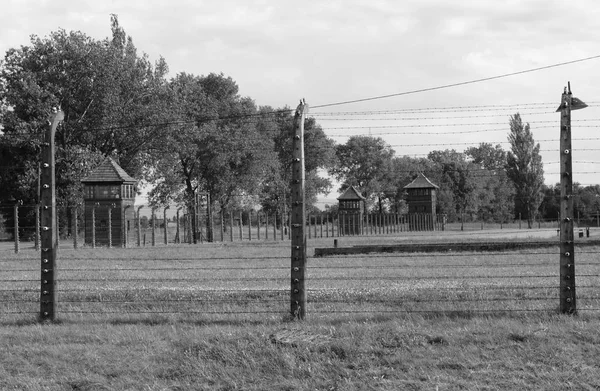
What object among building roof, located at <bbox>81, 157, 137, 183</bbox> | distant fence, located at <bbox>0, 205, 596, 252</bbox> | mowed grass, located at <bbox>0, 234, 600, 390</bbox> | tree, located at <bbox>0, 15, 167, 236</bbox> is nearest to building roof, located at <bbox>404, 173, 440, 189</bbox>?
distant fence, located at <bbox>0, 205, 596, 252</bbox>

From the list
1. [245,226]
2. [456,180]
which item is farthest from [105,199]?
[456,180]

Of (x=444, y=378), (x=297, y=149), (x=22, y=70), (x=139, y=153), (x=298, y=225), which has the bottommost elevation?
(x=444, y=378)

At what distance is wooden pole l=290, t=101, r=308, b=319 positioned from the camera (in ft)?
32.3

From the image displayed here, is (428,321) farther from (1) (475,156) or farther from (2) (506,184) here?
(1) (475,156)

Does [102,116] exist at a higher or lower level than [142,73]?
lower

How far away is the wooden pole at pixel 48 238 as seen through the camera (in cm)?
1066

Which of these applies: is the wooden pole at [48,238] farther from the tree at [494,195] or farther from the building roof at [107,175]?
the tree at [494,195]

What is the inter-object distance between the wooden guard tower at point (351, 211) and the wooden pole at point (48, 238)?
198 feet

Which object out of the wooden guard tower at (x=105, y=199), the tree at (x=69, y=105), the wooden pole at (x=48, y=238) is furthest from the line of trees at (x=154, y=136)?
the wooden pole at (x=48, y=238)

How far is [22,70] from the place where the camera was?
5109 cm

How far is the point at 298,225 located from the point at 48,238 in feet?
12.4


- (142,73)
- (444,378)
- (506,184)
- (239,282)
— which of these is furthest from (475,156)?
(444,378)

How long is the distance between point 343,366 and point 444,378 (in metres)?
1.12

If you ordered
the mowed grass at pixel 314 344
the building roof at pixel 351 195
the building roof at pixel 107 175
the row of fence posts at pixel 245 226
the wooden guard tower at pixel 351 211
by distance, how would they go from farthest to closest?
1. the building roof at pixel 351 195
2. the wooden guard tower at pixel 351 211
3. the building roof at pixel 107 175
4. the row of fence posts at pixel 245 226
5. the mowed grass at pixel 314 344
